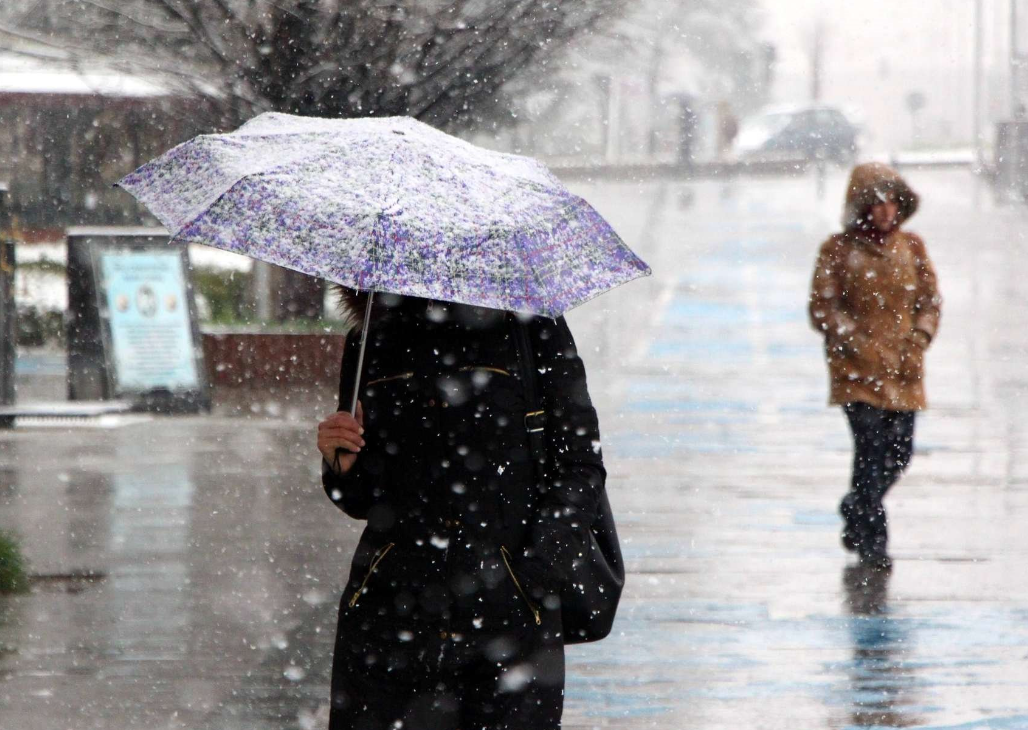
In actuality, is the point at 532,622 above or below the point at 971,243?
below

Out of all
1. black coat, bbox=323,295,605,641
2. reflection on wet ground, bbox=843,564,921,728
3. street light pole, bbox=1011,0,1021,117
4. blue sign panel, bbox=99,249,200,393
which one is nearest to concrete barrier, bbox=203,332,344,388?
blue sign panel, bbox=99,249,200,393

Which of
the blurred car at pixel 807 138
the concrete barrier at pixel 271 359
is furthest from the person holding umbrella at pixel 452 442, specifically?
the blurred car at pixel 807 138

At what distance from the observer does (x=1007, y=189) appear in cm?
3500

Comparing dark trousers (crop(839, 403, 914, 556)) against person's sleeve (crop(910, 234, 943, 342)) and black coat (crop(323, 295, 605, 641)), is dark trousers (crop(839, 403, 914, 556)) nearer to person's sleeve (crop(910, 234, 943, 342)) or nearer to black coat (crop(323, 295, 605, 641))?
person's sleeve (crop(910, 234, 943, 342))

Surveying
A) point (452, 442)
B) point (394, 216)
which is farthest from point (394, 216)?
point (452, 442)

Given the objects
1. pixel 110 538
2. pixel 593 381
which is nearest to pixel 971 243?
pixel 593 381

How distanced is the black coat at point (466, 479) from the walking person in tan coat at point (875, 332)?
4.11 meters

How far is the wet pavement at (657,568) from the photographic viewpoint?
555cm

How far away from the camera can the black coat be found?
3.40 meters

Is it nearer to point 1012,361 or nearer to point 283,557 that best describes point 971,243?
point 1012,361

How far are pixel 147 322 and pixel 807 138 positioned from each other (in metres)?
36.3

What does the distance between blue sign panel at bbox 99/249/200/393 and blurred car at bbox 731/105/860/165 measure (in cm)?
3505

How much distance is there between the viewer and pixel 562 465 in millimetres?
3457

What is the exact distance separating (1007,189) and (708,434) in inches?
1005
